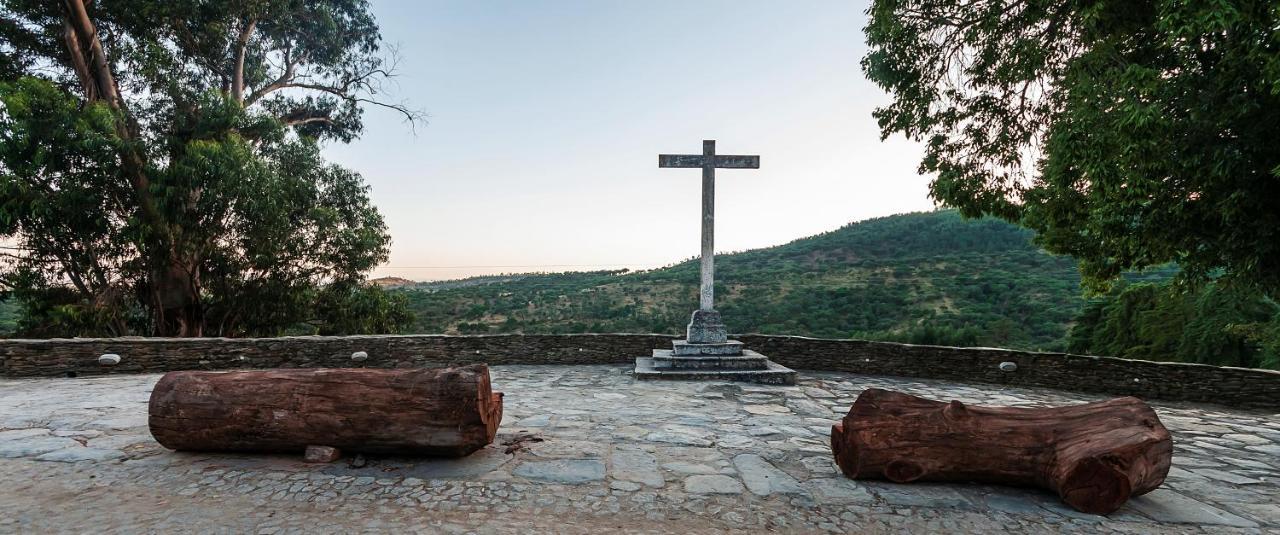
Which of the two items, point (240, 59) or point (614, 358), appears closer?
point (614, 358)

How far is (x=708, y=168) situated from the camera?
9289 mm

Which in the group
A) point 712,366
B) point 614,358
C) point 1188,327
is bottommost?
point 614,358

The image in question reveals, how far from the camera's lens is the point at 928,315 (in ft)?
71.1

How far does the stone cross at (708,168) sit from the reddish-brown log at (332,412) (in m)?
5.89

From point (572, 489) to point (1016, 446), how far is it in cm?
254

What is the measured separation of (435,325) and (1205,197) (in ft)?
68.6

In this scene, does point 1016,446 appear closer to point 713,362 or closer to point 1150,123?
point 1150,123

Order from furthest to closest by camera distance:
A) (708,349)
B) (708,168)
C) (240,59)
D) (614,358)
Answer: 1. (240,59)
2. (614,358)
3. (708,168)
4. (708,349)

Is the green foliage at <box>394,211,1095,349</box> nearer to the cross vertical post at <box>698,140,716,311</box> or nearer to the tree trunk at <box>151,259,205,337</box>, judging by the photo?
the tree trunk at <box>151,259,205,337</box>

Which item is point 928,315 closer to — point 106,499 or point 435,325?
point 435,325

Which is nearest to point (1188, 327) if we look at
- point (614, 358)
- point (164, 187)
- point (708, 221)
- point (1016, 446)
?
point (708, 221)

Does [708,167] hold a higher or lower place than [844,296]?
higher

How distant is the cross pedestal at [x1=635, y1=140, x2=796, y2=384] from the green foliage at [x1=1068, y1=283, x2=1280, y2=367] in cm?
864

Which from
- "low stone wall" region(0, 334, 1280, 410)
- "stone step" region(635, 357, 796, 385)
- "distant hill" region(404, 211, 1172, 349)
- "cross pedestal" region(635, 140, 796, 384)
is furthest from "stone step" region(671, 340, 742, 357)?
"distant hill" region(404, 211, 1172, 349)
